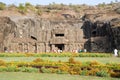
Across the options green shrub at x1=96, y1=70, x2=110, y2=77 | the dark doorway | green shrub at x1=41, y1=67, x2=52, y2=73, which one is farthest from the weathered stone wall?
green shrub at x1=96, y1=70, x2=110, y2=77

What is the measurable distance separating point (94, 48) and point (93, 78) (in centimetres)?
2969

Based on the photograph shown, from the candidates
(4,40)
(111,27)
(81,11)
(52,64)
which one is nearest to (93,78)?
(52,64)

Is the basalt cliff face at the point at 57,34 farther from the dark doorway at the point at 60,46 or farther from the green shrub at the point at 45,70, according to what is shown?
the green shrub at the point at 45,70

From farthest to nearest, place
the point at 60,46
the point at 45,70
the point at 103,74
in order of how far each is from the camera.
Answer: the point at 60,46 < the point at 45,70 < the point at 103,74

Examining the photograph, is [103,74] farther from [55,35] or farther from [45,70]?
[55,35]

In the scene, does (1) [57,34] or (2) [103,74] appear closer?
(2) [103,74]

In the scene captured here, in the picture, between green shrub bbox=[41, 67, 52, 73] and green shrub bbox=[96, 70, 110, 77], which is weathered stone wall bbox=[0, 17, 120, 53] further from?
green shrub bbox=[96, 70, 110, 77]

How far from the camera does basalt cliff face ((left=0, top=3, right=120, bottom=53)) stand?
169 ft

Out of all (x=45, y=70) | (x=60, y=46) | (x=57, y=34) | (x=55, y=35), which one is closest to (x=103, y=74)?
(x=45, y=70)

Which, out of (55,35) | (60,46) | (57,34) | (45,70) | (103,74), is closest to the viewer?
(103,74)

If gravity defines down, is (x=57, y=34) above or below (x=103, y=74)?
above

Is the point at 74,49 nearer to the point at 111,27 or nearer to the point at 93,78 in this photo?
the point at 111,27

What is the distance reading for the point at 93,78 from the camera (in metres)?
22.2

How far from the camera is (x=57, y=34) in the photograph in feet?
187
